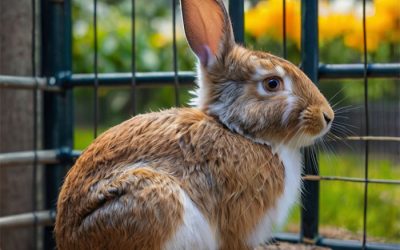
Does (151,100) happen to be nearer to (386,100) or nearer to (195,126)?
(386,100)

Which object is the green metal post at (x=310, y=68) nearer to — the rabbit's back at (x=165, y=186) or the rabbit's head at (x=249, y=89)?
the rabbit's head at (x=249, y=89)

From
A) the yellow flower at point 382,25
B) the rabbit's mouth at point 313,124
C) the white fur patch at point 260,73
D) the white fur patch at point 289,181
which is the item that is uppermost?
the yellow flower at point 382,25

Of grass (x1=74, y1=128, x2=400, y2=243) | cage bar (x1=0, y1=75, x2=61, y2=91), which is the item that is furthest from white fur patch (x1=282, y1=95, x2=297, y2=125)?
cage bar (x1=0, y1=75, x2=61, y2=91)

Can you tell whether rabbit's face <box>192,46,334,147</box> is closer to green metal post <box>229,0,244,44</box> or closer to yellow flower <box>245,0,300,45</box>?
green metal post <box>229,0,244,44</box>

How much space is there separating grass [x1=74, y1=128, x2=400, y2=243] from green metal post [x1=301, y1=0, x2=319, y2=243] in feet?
1.23

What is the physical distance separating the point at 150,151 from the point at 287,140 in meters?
0.46

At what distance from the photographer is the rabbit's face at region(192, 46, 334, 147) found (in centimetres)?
247

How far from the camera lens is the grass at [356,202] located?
12.6 feet

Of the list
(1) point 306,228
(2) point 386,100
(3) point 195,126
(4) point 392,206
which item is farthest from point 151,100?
(3) point 195,126

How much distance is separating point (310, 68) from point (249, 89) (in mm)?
541

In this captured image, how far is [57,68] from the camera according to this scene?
11.1 feet

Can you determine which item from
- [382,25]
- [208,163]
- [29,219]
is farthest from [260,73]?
[382,25]

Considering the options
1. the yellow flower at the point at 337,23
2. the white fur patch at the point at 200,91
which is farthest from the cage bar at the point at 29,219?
the yellow flower at the point at 337,23

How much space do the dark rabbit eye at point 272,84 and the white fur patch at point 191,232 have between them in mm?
465
